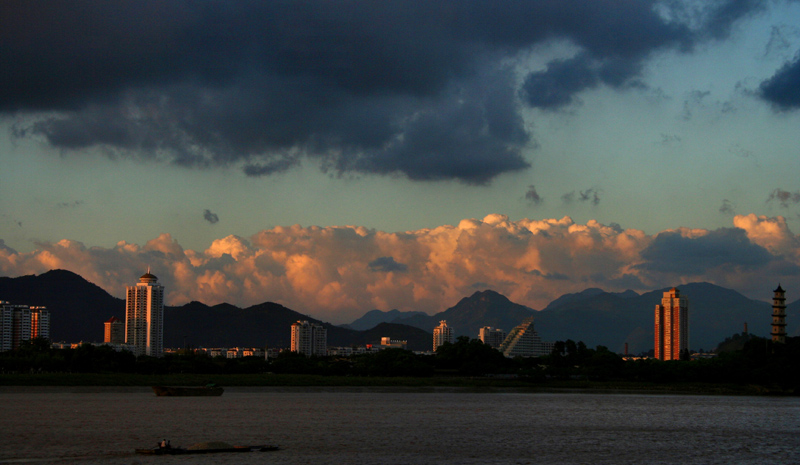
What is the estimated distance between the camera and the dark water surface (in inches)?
2210

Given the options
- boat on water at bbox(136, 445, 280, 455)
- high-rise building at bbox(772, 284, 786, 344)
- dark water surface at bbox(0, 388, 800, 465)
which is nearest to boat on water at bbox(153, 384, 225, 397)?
dark water surface at bbox(0, 388, 800, 465)

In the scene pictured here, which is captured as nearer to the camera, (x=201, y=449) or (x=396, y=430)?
(x=201, y=449)

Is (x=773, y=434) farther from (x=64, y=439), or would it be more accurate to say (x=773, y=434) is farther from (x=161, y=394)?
(x=161, y=394)

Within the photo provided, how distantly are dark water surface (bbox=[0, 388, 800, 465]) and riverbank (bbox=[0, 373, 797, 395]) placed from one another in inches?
741

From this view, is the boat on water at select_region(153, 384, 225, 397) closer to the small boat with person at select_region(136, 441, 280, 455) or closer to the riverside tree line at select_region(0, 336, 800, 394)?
the riverside tree line at select_region(0, 336, 800, 394)

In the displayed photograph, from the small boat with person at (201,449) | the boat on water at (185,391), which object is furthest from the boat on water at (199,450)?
the boat on water at (185,391)

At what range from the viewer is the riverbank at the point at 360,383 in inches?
5531

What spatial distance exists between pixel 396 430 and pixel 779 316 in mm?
139072

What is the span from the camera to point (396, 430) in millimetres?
74000

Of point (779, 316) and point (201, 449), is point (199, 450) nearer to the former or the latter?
point (201, 449)

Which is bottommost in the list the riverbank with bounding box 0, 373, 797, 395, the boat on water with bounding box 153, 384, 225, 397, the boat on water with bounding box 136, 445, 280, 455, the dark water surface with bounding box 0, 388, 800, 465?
the riverbank with bounding box 0, 373, 797, 395

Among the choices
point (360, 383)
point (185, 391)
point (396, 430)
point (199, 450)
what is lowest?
point (360, 383)

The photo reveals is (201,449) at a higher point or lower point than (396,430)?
higher

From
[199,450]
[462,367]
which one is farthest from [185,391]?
[462,367]
